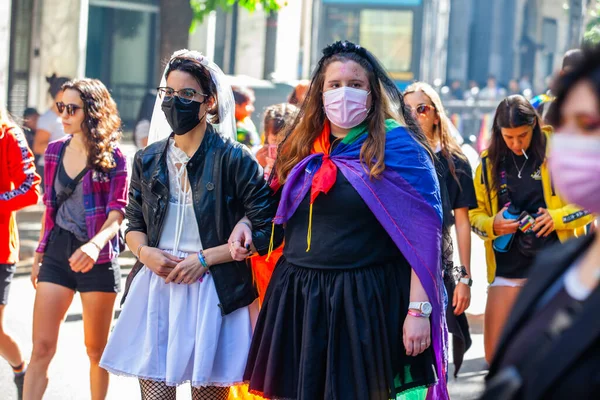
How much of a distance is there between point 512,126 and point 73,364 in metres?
3.53

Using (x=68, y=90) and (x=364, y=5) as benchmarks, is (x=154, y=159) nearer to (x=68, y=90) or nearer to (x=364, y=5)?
(x=68, y=90)

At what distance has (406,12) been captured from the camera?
2945cm

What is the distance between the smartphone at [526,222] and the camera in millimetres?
6039

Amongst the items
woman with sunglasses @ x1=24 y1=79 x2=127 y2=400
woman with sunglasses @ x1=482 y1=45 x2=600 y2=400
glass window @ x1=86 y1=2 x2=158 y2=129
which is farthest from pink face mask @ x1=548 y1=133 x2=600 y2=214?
glass window @ x1=86 y1=2 x2=158 y2=129

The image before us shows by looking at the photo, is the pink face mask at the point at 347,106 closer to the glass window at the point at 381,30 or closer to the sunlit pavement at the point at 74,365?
the sunlit pavement at the point at 74,365

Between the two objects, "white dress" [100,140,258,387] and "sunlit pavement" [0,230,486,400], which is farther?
"sunlit pavement" [0,230,486,400]

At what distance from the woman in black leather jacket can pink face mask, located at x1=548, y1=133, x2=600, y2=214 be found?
2.43 metres

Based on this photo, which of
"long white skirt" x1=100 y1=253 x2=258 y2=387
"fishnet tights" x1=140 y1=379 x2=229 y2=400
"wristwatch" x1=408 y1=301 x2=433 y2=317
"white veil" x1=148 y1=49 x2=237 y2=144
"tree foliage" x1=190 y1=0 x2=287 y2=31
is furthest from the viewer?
"tree foliage" x1=190 y1=0 x2=287 y2=31

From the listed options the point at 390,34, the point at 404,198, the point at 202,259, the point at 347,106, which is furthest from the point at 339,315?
the point at 390,34

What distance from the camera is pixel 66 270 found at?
5492 mm

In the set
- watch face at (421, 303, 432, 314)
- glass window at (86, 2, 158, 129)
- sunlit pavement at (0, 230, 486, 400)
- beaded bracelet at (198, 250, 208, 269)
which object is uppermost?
glass window at (86, 2, 158, 129)

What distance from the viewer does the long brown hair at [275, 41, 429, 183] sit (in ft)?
14.5

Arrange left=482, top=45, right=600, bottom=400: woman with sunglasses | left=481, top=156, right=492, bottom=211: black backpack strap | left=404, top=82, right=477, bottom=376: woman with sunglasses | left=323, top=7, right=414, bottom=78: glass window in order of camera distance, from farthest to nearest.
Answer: left=323, top=7, right=414, bottom=78: glass window < left=481, top=156, right=492, bottom=211: black backpack strap < left=404, top=82, right=477, bottom=376: woman with sunglasses < left=482, top=45, right=600, bottom=400: woman with sunglasses

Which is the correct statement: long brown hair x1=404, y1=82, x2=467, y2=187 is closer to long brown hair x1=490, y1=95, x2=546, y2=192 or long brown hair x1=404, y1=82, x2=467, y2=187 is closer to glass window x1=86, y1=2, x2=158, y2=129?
long brown hair x1=490, y1=95, x2=546, y2=192
